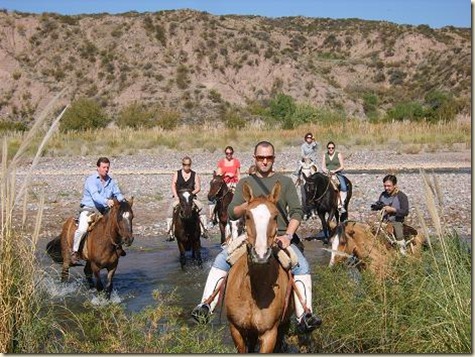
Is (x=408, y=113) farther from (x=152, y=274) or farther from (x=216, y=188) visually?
(x=152, y=274)

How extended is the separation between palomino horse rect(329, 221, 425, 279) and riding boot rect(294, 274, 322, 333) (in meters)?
0.99

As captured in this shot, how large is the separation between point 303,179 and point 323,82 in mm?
70371

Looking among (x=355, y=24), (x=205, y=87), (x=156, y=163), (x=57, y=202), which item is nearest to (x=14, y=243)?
(x=57, y=202)

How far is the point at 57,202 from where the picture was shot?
23.6m

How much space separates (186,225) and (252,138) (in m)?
33.3

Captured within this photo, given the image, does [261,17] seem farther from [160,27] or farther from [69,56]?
[69,56]

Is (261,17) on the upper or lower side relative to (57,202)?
upper

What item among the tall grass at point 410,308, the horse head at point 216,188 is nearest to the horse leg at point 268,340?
the tall grass at point 410,308

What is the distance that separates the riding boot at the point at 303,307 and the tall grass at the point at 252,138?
34564 mm

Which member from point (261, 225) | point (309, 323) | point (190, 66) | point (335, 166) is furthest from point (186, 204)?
point (190, 66)

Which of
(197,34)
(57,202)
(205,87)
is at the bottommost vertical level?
(57,202)

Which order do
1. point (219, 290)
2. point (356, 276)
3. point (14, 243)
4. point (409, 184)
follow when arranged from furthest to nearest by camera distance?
1. point (409, 184)
2. point (356, 276)
3. point (219, 290)
4. point (14, 243)

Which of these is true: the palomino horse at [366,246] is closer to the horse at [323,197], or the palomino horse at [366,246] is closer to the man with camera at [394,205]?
the man with camera at [394,205]

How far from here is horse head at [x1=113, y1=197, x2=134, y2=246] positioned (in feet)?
35.2
